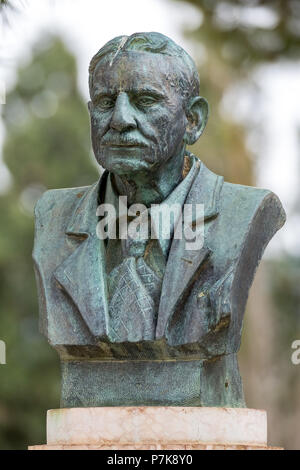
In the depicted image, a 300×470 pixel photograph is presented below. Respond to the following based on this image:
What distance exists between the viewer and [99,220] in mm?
6652

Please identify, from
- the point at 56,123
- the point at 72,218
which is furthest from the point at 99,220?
the point at 56,123

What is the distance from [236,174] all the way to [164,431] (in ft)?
30.0

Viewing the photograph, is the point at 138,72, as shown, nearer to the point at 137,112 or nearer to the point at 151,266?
the point at 137,112

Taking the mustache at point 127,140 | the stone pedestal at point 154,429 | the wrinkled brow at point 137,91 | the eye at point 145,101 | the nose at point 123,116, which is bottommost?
the stone pedestal at point 154,429

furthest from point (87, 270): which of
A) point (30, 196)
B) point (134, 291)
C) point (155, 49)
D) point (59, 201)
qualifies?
point (30, 196)

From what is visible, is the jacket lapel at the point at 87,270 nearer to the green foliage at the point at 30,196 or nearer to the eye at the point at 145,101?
the eye at the point at 145,101

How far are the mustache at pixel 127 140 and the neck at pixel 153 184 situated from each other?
0.21m

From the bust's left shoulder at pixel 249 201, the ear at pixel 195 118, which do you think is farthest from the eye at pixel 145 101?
the bust's left shoulder at pixel 249 201

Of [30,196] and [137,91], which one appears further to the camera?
[30,196]

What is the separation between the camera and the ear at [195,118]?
6586mm

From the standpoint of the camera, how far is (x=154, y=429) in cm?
618

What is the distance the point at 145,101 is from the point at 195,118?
373mm

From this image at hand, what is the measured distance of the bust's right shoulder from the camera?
6867 mm
